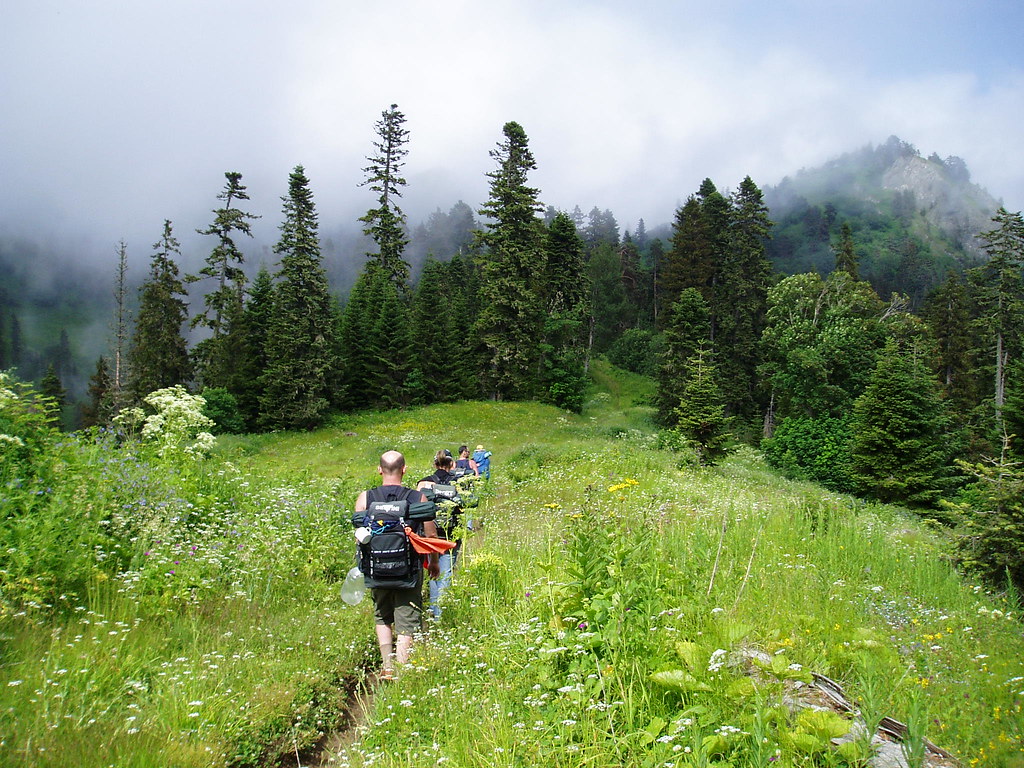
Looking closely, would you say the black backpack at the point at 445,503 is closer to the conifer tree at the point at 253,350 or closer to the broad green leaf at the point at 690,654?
the broad green leaf at the point at 690,654

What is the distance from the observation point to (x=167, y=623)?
16.0 feet

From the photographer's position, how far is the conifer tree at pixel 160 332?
4122cm

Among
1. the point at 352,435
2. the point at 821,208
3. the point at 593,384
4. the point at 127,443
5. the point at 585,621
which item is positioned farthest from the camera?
the point at 821,208

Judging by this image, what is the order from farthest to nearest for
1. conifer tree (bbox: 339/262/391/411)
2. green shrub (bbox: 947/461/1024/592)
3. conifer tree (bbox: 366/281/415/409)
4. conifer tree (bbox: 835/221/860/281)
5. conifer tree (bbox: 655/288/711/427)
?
conifer tree (bbox: 835/221/860/281), conifer tree (bbox: 339/262/391/411), conifer tree (bbox: 366/281/415/409), conifer tree (bbox: 655/288/711/427), green shrub (bbox: 947/461/1024/592)

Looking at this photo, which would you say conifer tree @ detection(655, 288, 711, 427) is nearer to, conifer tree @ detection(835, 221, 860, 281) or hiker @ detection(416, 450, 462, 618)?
conifer tree @ detection(835, 221, 860, 281)

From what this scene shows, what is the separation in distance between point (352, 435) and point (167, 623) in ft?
96.6

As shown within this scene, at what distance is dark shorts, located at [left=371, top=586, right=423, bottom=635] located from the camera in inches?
190

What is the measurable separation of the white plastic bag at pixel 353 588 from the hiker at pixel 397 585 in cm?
42

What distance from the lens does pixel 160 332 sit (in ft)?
137

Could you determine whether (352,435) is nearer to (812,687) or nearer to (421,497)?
(421,497)

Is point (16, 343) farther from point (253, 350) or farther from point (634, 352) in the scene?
point (634, 352)

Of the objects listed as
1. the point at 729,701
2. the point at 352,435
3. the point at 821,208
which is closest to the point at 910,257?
the point at 821,208

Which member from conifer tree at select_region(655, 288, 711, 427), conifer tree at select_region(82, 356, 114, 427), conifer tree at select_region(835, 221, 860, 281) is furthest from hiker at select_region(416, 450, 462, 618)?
conifer tree at select_region(835, 221, 860, 281)

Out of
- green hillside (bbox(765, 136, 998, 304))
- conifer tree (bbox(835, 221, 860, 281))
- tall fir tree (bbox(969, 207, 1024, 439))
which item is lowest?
tall fir tree (bbox(969, 207, 1024, 439))
